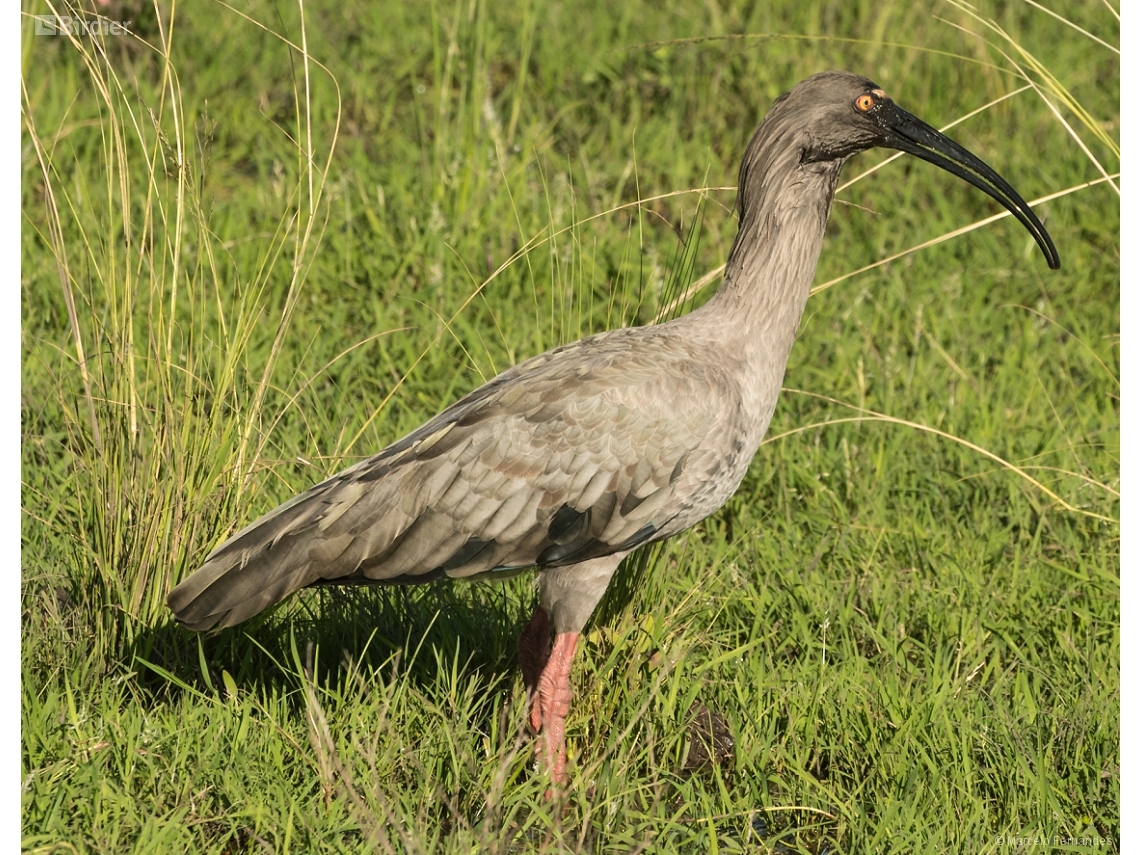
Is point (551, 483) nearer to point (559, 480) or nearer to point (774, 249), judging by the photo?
point (559, 480)

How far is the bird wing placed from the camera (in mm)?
3820

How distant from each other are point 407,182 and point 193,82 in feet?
4.85

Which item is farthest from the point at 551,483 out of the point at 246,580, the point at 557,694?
the point at 246,580

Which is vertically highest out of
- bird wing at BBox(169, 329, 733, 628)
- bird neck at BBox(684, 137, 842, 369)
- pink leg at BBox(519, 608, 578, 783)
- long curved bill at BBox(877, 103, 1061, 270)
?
long curved bill at BBox(877, 103, 1061, 270)

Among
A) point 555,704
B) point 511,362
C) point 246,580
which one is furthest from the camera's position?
point 511,362

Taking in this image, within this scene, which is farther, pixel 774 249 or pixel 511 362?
pixel 511 362

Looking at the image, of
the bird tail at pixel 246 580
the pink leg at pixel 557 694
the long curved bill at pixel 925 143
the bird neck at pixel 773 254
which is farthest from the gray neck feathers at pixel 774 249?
the bird tail at pixel 246 580

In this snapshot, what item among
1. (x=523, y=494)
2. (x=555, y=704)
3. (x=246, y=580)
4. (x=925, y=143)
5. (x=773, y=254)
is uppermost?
(x=925, y=143)

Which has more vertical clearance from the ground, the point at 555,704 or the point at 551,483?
the point at 551,483

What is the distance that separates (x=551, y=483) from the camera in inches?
152

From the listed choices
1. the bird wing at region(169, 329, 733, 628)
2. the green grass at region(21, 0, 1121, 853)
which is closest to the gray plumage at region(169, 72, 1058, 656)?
the bird wing at region(169, 329, 733, 628)

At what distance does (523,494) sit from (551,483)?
0.28 feet

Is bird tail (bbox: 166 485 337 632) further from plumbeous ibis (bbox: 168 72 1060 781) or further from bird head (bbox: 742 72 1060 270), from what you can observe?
bird head (bbox: 742 72 1060 270)

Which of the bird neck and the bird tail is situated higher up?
the bird neck
